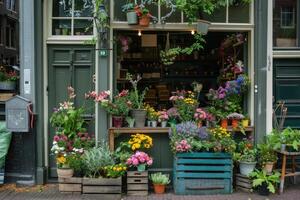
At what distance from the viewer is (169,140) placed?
859 cm

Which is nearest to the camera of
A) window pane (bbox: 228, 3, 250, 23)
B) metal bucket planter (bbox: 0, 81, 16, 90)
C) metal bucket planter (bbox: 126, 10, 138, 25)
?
metal bucket planter (bbox: 126, 10, 138, 25)

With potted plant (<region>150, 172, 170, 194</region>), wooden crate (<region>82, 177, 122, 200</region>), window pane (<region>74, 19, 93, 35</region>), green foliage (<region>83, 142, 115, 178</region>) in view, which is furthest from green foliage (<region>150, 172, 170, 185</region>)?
window pane (<region>74, 19, 93, 35</region>)

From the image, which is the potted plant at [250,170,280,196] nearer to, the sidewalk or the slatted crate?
the sidewalk

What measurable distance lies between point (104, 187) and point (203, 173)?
165cm

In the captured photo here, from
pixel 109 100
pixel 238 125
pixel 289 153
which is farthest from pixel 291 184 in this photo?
pixel 109 100

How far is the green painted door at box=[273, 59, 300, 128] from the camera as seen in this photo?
9195 millimetres

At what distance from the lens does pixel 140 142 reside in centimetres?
827

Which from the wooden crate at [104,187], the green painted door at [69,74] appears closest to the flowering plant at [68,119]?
the green painted door at [69,74]

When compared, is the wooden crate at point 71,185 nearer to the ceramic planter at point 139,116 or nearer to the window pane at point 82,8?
the ceramic planter at point 139,116

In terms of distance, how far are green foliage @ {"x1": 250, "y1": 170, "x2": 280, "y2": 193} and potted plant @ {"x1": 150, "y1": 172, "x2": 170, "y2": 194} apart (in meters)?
1.45

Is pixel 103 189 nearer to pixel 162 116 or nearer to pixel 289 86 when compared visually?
pixel 162 116

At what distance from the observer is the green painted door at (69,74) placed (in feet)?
29.0

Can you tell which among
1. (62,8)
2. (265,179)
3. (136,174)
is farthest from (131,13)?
(265,179)

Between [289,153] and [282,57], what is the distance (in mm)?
1985
